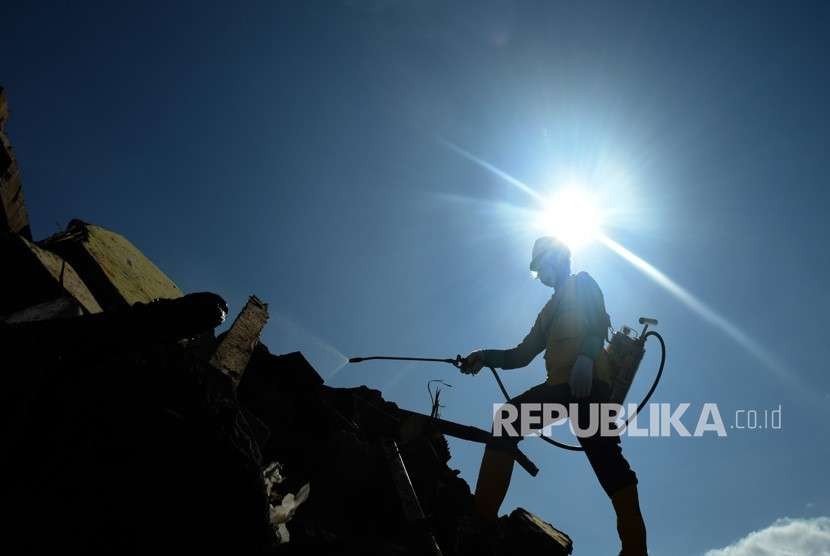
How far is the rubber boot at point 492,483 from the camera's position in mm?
3463

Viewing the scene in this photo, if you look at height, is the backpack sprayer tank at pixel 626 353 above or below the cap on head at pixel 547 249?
below

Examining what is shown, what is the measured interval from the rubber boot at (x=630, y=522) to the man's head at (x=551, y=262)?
81.7 inches

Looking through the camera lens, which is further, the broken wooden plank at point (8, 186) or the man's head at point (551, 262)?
the man's head at point (551, 262)

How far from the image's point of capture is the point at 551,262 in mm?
4586

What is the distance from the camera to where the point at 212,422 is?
188 centimetres

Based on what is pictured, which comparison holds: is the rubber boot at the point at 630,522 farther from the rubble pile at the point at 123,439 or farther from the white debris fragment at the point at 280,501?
the white debris fragment at the point at 280,501

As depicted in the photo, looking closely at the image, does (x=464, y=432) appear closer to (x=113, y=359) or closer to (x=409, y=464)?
(x=409, y=464)

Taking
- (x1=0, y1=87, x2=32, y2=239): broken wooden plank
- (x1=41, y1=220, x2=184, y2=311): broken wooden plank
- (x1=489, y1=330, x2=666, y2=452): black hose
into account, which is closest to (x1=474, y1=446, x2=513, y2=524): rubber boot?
(x1=489, y1=330, x2=666, y2=452): black hose

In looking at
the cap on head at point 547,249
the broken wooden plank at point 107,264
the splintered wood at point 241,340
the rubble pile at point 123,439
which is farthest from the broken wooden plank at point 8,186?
the cap on head at point 547,249

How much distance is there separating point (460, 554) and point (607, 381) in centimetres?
186

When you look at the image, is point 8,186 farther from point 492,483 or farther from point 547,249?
point 547,249

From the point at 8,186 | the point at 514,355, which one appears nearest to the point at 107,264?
the point at 8,186

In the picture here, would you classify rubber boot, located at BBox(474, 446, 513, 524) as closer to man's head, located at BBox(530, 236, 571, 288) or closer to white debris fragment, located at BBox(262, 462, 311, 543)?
white debris fragment, located at BBox(262, 462, 311, 543)

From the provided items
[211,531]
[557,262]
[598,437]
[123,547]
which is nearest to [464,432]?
[598,437]
